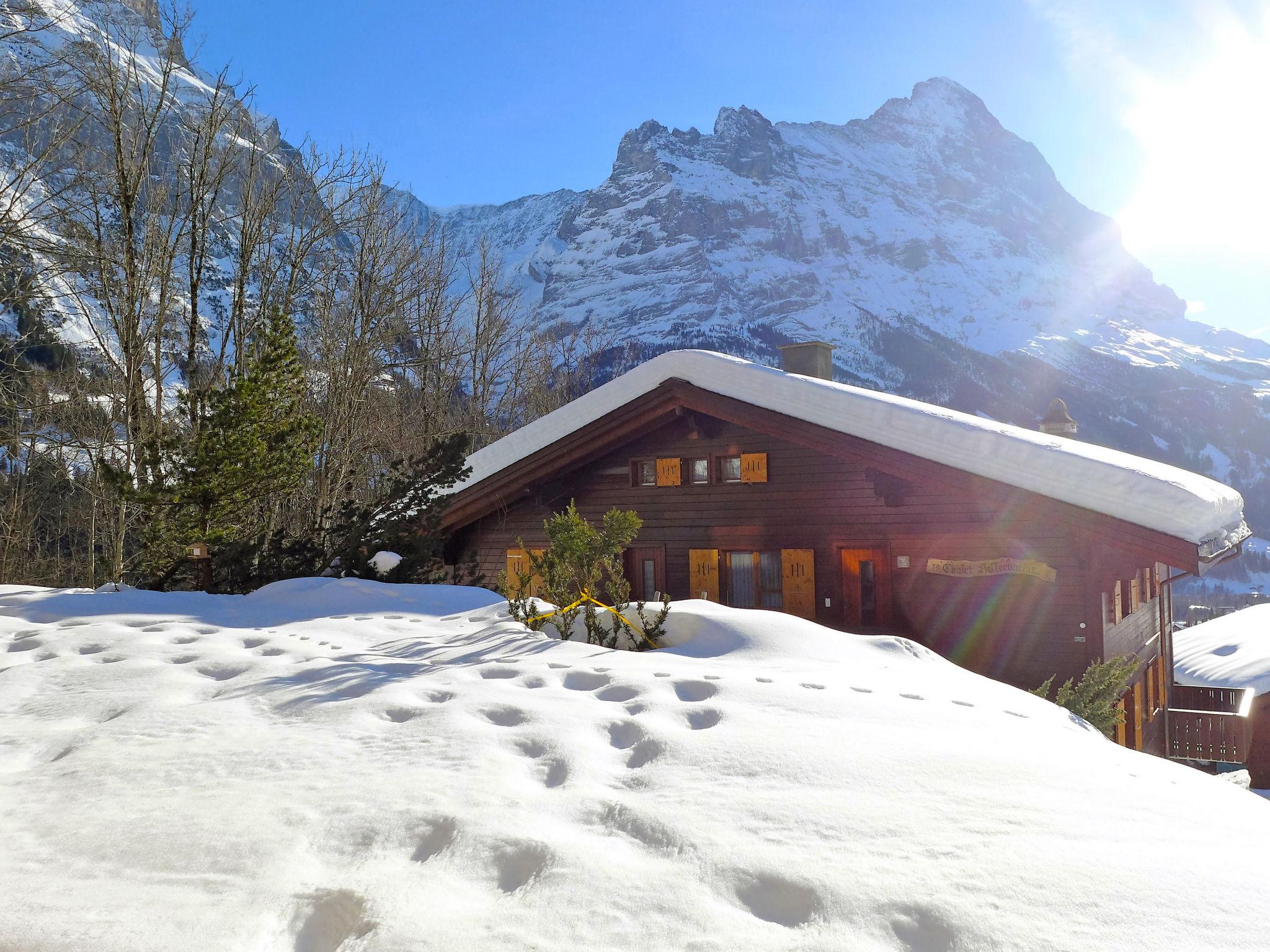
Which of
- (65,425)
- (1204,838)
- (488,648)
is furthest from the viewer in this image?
(65,425)

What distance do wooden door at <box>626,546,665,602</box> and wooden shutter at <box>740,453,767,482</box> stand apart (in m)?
1.68

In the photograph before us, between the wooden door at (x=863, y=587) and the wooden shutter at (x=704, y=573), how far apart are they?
72.2 inches

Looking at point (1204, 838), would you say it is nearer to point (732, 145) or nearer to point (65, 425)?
point (65, 425)

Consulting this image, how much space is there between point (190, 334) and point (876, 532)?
10.4m

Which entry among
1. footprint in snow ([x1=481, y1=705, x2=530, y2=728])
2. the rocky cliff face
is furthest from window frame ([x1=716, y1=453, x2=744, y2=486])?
the rocky cliff face

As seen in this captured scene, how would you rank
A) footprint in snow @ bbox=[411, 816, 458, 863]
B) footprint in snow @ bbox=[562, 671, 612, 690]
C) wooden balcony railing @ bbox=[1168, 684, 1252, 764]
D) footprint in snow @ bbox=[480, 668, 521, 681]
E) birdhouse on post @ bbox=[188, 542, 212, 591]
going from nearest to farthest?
footprint in snow @ bbox=[411, 816, 458, 863] → footprint in snow @ bbox=[562, 671, 612, 690] → footprint in snow @ bbox=[480, 668, 521, 681] → birdhouse on post @ bbox=[188, 542, 212, 591] → wooden balcony railing @ bbox=[1168, 684, 1252, 764]

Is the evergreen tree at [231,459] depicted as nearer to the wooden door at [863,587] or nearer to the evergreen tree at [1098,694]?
the wooden door at [863,587]

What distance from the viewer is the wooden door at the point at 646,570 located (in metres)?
12.2

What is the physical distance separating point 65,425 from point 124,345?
573cm

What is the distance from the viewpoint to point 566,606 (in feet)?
18.1

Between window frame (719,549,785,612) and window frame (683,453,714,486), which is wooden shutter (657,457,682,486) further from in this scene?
window frame (719,549,785,612)

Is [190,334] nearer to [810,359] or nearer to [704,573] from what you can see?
[704,573]

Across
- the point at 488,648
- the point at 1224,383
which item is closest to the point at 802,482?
the point at 488,648

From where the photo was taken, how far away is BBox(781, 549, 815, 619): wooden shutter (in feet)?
36.7
